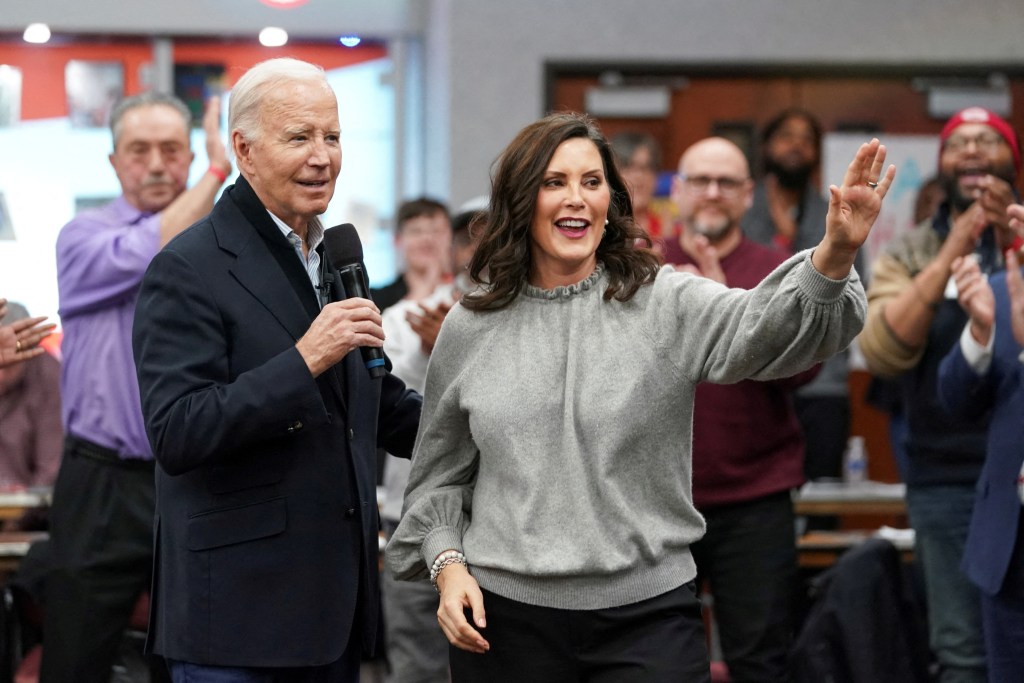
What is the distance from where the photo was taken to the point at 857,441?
19.3 ft

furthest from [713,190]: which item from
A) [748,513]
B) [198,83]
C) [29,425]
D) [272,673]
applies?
[198,83]

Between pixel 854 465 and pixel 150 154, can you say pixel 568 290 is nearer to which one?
pixel 150 154

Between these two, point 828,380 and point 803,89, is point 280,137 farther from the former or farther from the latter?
point 803,89

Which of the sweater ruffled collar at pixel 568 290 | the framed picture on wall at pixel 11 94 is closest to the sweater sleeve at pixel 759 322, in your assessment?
the sweater ruffled collar at pixel 568 290

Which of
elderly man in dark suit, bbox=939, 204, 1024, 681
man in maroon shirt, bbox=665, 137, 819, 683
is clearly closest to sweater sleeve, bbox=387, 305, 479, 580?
man in maroon shirt, bbox=665, 137, 819, 683

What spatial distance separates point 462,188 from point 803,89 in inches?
73.5

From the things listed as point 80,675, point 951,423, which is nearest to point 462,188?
point 951,423

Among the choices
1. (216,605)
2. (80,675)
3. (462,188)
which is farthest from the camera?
(462,188)

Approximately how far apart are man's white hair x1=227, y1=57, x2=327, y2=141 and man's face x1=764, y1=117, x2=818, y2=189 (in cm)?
347

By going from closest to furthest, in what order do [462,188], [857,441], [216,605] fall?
1. [216,605]
2. [857,441]
3. [462,188]

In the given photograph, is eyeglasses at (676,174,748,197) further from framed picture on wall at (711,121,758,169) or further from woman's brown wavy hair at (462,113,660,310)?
framed picture on wall at (711,121,758,169)

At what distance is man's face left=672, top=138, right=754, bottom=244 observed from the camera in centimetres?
407

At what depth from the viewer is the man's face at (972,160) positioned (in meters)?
4.14

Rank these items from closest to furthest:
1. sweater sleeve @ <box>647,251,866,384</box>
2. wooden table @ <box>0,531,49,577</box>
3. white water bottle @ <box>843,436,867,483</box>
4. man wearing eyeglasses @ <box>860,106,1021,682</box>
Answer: sweater sleeve @ <box>647,251,866,384</box> < man wearing eyeglasses @ <box>860,106,1021,682</box> < wooden table @ <box>0,531,49,577</box> < white water bottle @ <box>843,436,867,483</box>
